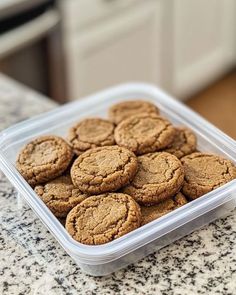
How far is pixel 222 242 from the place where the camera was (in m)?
0.77

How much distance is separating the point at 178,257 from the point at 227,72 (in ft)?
7.60

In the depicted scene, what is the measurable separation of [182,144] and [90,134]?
139 mm

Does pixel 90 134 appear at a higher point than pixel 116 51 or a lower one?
higher

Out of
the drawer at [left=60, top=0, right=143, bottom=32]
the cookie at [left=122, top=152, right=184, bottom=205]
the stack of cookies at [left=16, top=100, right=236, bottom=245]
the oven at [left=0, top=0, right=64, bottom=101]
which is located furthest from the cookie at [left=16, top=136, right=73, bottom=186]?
the drawer at [left=60, top=0, right=143, bottom=32]

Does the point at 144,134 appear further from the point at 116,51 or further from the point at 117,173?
the point at 116,51

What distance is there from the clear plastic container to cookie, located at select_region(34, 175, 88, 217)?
0.01 m

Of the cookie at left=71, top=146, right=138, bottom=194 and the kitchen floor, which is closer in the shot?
the cookie at left=71, top=146, right=138, bottom=194

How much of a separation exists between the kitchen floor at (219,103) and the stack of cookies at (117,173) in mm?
1741

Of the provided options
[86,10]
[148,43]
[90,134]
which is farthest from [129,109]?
[148,43]

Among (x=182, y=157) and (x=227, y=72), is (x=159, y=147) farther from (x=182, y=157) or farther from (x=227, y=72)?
(x=227, y=72)

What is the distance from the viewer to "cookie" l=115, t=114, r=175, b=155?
2.75 ft

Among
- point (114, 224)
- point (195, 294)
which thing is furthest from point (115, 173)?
point (195, 294)

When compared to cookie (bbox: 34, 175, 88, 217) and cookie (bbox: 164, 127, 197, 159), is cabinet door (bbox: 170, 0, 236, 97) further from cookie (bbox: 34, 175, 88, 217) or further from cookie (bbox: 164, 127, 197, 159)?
cookie (bbox: 34, 175, 88, 217)

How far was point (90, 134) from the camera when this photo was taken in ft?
2.91
